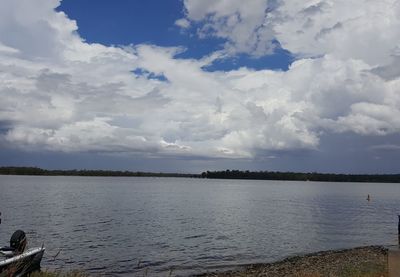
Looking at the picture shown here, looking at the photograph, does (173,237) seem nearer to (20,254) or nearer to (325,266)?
(325,266)

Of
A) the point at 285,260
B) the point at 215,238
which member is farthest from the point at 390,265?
the point at 215,238

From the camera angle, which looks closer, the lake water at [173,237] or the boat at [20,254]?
the boat at [20,254]

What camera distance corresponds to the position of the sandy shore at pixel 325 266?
2336 cm

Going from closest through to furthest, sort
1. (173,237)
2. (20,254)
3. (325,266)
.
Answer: (20,254) < (325,266) < (173,237)

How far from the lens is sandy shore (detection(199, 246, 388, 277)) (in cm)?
2336

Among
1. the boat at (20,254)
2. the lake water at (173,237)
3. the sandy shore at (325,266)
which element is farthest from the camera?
the lake water at (173,237)

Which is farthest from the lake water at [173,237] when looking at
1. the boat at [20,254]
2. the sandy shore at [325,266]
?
the boat at [20,254]

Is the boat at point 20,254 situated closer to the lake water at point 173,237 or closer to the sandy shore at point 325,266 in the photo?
the lake water at point 173,237

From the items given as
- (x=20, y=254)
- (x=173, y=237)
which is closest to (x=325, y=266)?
(x=173, y=237)

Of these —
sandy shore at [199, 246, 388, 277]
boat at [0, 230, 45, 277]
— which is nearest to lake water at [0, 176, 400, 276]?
sandy shore at [199, 246, 388, 277]

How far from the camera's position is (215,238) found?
133 ft

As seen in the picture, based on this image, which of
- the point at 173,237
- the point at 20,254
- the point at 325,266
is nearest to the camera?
the point at 20,254

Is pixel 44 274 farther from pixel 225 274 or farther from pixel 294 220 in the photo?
pixel 294 220

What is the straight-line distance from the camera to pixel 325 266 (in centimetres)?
2656
